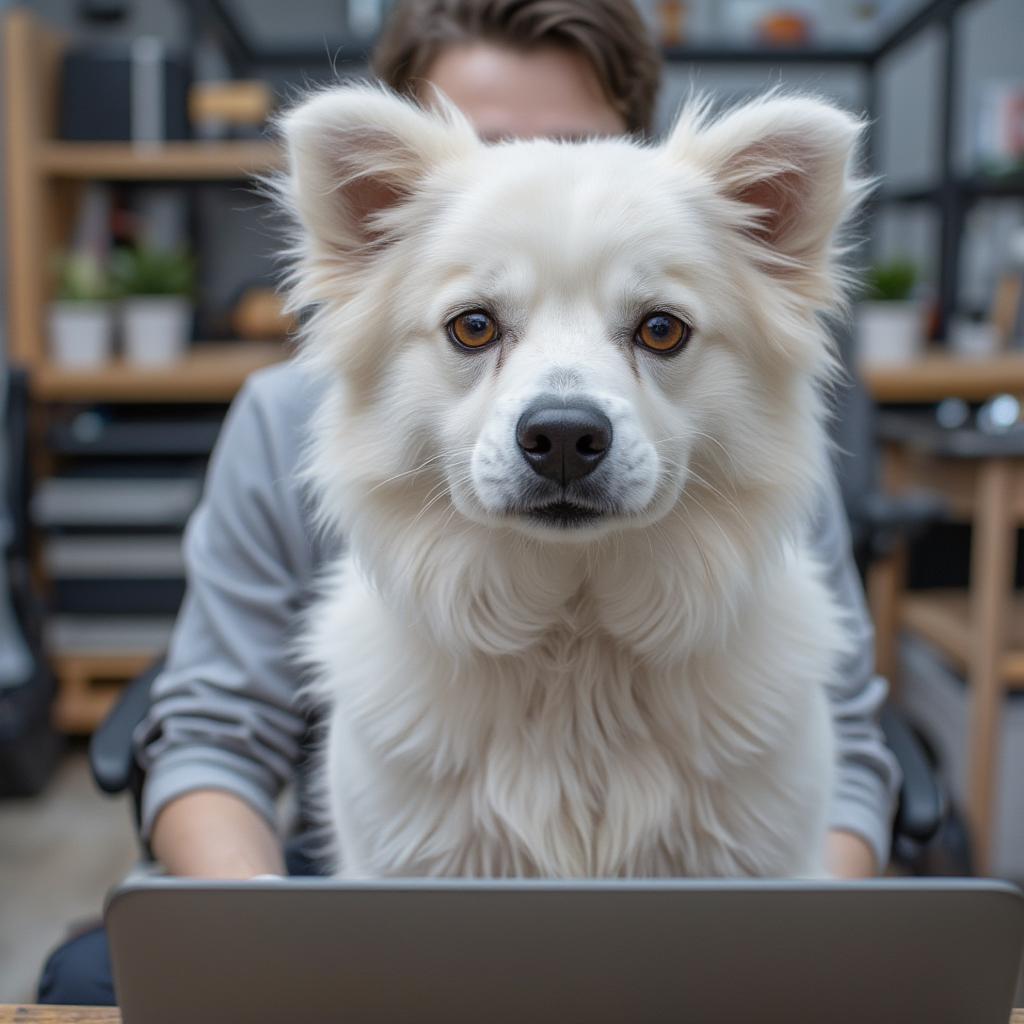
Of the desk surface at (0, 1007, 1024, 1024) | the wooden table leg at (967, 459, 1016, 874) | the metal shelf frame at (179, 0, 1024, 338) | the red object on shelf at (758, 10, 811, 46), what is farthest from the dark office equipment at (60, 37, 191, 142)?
the desk surface at (0, 1007, 1024, 1024)

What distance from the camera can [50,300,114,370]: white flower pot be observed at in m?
2.92

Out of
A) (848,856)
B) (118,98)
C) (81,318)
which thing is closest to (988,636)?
Result: (848,856)

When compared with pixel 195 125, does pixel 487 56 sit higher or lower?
lower

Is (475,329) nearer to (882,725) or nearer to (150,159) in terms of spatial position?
(882,725)

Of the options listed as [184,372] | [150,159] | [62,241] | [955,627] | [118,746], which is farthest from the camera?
[62,241]

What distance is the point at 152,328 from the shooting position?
2973mm

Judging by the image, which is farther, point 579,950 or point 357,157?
point 357,157

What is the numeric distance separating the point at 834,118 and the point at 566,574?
44 centimetres

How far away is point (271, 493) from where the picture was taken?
1348 millimetres

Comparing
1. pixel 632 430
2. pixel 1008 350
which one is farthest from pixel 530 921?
pixel 1008 350

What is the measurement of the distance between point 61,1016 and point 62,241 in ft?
9.41

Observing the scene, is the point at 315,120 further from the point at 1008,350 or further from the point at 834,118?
the point at 1008,350

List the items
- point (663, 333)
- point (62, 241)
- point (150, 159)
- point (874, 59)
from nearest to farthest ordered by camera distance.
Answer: point (663, 333)
point (150, 159)
point (62, 241)
point (874, 59)

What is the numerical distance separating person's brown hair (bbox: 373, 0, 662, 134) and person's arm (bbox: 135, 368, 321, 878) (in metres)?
0.41
